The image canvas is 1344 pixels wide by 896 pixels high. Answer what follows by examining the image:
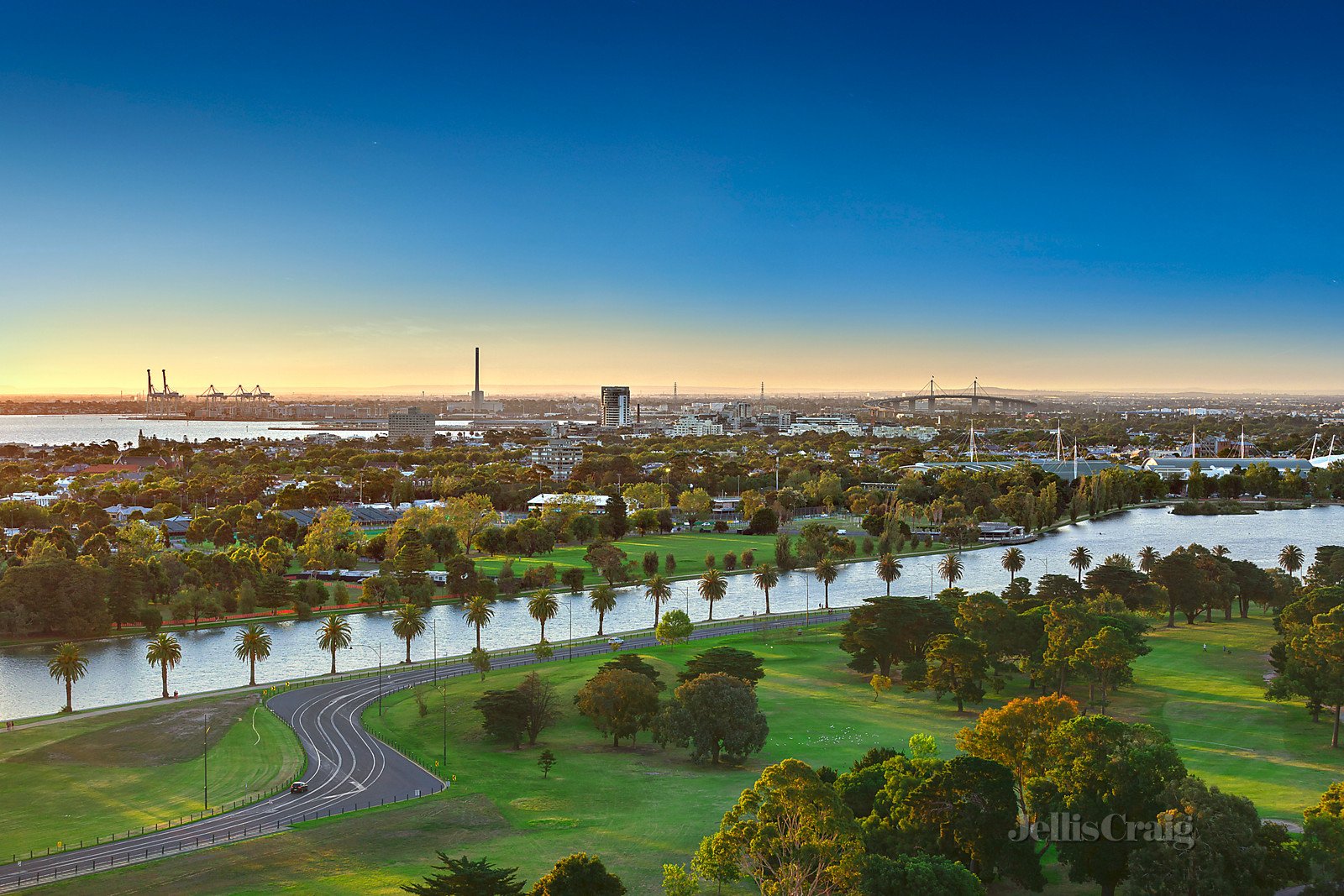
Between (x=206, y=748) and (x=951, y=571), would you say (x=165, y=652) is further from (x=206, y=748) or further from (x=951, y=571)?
(x=951, y=571)

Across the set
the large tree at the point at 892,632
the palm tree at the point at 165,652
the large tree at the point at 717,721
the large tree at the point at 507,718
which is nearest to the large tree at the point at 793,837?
the large tree at the point at 717,721

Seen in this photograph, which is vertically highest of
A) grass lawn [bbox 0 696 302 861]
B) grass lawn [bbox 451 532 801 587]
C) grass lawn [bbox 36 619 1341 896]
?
grass lawn [bbox 36 619 1341 896]

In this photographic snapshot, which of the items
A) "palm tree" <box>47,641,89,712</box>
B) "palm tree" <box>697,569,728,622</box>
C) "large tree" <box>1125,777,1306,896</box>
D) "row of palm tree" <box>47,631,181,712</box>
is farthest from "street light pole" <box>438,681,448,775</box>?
"large tree" <box>1125,777,1306,896</box>

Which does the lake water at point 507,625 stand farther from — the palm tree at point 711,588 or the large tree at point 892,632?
the large tree at point 892,632

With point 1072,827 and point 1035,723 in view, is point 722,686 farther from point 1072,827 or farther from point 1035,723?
point 1072,827

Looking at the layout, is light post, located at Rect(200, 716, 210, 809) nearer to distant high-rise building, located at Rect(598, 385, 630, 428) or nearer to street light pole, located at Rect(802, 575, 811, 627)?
street light pole, located at Rect(802, 575, 811, 627)

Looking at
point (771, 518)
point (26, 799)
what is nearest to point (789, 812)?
point (26, 799)
